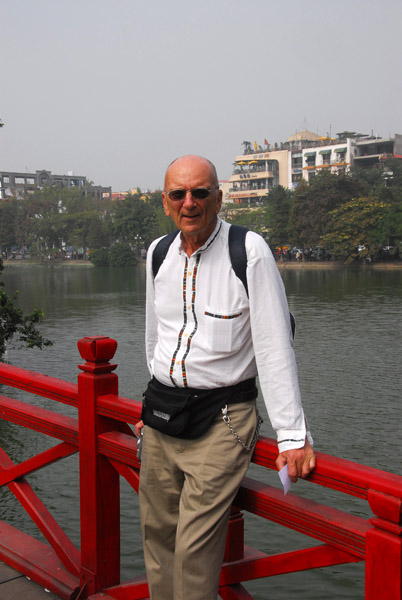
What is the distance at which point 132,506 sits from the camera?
6.48 meters

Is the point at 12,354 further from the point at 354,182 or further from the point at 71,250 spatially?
the point at 71,250

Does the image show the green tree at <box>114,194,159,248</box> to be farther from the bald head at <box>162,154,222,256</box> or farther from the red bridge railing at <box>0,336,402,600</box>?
the bald head at <box>162,154,222,256</box>

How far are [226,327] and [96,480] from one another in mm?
830

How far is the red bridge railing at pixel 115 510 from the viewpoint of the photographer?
4.65ft

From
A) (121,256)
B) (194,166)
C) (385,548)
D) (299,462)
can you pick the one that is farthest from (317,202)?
(385,548)

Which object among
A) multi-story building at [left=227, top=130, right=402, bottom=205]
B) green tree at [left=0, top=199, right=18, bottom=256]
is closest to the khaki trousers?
green tree at [left=0, top=199, right=18, bottom=256]

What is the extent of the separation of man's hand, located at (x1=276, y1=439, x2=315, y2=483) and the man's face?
652mm

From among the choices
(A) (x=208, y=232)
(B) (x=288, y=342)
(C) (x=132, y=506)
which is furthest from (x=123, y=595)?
(C) (x=132, y=506)

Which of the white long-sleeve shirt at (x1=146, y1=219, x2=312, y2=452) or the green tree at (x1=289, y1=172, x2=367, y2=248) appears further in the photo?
the green tree at (x1=289, y1=172, x2=367, y2=248)

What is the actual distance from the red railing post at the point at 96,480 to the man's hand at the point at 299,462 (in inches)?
30.8

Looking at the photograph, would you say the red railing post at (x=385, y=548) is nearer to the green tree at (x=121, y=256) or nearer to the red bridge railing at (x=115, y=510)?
the red bridge railing at (x=115, y=510)

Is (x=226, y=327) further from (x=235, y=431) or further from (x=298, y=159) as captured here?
A: (x=298, y=159)

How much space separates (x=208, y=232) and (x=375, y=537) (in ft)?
2.99

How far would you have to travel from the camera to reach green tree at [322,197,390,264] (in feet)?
129
